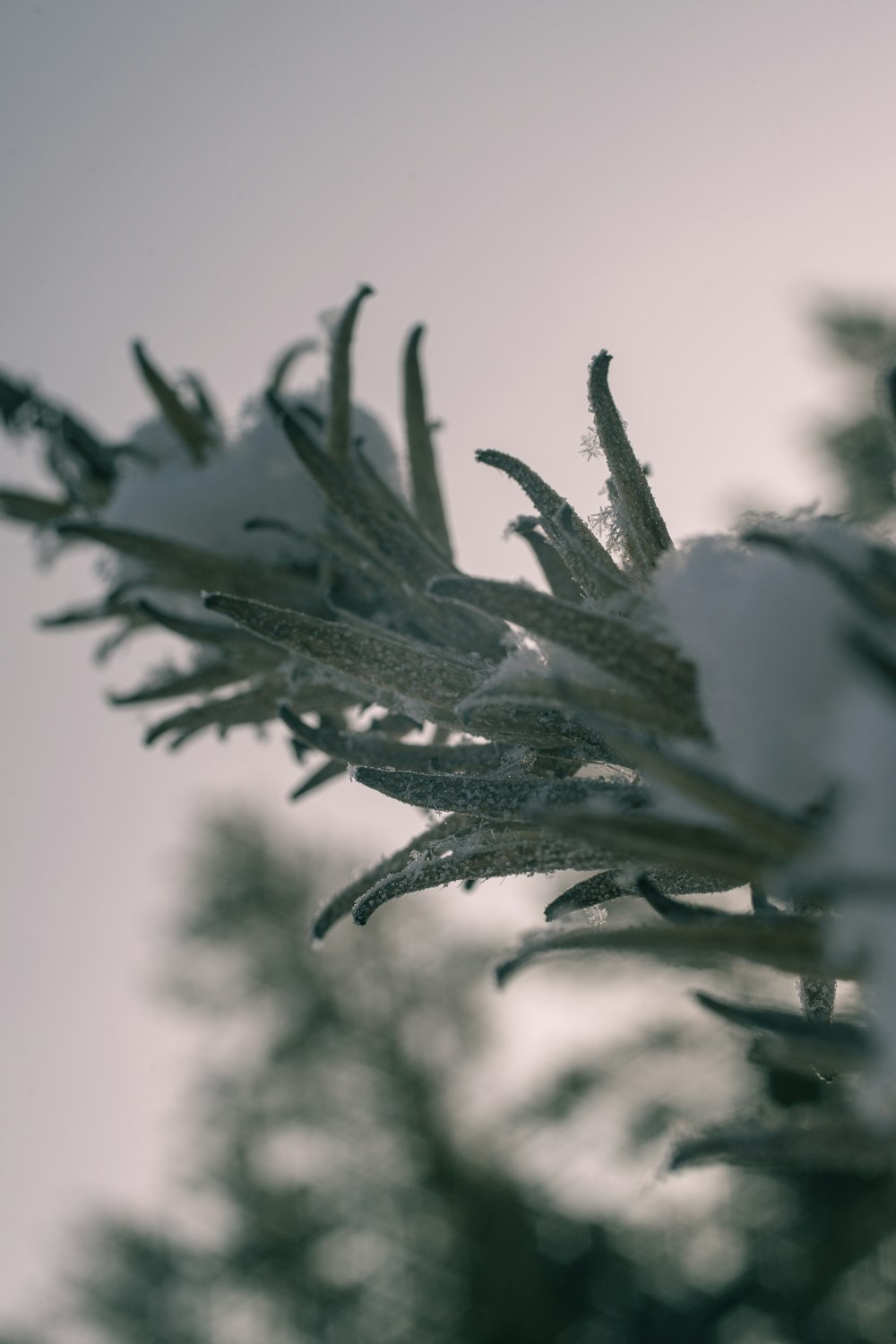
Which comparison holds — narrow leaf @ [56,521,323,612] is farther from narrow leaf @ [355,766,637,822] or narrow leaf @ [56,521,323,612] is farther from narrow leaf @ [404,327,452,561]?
narrow leaf @ [355,766,637,822]

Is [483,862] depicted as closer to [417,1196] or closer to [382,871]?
[382,871]

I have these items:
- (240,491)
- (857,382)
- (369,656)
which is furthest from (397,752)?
(857,382)

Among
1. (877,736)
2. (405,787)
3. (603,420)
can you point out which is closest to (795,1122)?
(877,736)

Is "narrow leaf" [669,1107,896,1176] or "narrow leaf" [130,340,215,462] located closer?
"narrow leaf" [669,1107,896,1176]

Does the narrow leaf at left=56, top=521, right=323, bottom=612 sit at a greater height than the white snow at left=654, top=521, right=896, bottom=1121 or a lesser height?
greater

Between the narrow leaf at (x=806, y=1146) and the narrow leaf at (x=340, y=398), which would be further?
the narrow leaf at (x=340, y=398)

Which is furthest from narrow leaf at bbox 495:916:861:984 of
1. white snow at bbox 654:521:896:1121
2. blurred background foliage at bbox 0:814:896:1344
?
blurred background foliage at bbox 0:814:896:1344

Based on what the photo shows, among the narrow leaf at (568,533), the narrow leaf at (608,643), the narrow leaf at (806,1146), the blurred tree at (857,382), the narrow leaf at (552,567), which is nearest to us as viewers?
the narrow leaf at (806,1146)

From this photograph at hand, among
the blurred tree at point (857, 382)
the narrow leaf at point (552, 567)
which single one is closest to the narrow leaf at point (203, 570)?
the narrow leaf at point (552, 567)

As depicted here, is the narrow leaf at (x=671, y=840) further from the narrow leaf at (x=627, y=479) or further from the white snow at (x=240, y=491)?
the white snow at (x=240, y=491)

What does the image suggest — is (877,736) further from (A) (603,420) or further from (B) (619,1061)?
(B) (619,1061)

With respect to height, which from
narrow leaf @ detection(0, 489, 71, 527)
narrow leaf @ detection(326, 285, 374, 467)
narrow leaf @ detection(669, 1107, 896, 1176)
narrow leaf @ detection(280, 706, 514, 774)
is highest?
narrow leaf @ detection(0, 489, 71, 527)

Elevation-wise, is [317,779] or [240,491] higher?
[240,491]
